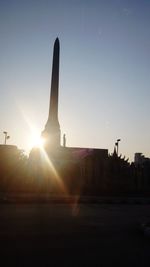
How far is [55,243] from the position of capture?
848 cm

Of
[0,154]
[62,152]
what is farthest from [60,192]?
[62,152]

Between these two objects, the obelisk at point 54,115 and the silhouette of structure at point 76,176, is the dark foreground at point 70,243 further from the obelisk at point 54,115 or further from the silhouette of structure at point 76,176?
the obelisk at point 54,115

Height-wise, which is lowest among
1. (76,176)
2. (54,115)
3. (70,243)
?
(70,243)

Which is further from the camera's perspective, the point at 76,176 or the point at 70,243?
the point at 76,176

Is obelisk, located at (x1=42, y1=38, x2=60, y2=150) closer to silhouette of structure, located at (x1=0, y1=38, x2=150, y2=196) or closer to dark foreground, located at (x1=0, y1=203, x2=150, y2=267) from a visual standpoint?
silhouette of structure, located at (x1=0, y1=38, x2=150, y2=196)

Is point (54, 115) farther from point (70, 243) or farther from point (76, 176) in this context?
point (70, 243)

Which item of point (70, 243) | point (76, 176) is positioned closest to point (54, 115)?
point (76, 176)

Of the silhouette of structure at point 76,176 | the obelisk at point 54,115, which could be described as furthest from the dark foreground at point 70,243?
the obelisk at point 54,115

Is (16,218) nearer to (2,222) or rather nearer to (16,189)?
(2,222)

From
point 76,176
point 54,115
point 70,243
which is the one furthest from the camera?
point 54,115

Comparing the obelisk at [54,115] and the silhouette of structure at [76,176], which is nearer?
the silhouette of structure at [76,176]

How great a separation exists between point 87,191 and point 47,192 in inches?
156

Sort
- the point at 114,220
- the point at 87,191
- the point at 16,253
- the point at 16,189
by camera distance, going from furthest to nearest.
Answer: the point at 87,191, the point at 16,189, the point at 114,220, the point at 16,253

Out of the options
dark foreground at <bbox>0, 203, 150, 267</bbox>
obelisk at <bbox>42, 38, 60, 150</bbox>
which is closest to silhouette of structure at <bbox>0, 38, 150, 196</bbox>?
obelisk at <bbox>42, 38, 60, 150</bbox>
